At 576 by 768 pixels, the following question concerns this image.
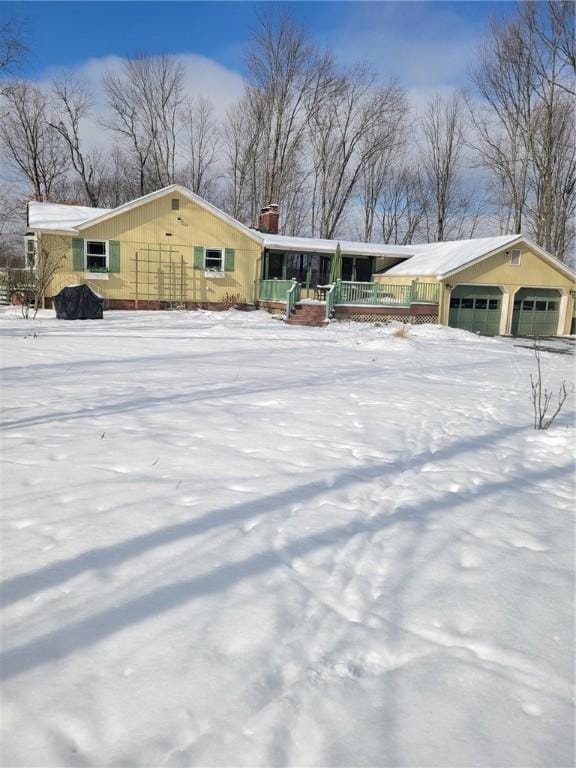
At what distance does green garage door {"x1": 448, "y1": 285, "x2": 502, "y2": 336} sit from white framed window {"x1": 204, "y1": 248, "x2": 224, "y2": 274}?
1004 centimetres

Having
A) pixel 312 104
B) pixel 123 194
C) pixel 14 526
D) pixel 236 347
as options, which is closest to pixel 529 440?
pixel 14 526

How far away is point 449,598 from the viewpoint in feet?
8.07

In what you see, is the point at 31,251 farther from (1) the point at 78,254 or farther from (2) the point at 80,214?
(2) the point at 80,214

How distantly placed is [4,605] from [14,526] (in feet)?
2.39

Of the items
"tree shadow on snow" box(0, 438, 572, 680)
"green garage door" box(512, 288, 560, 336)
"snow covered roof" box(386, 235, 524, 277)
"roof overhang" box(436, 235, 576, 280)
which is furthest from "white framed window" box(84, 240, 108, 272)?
"tree shadow on snow" box(0, 438, 572, 680)

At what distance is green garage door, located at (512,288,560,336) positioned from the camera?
22797 millimetres

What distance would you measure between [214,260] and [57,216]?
6454 millimetres

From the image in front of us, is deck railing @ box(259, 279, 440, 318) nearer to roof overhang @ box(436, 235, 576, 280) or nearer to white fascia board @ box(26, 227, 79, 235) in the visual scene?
roof overhang @ box(436, 235, 576, 280)

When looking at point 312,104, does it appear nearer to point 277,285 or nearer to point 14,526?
point 277,285

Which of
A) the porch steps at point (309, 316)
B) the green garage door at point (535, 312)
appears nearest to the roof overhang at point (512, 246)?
the green garage door at point (535, 312)

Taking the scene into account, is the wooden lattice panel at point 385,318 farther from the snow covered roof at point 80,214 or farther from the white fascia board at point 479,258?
the snow covered roof at point 80,214

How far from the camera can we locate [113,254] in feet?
64.8

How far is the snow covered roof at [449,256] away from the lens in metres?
20.9

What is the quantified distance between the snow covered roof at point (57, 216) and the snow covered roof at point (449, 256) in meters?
13.3
